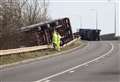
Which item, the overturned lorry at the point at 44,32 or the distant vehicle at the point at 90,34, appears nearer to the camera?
the overturned lorry at the point at 44,32

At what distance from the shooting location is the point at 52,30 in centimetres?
4419

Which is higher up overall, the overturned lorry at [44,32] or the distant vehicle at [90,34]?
the overturned lorry at [44,32]

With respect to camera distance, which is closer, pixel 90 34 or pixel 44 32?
pixel 44 32

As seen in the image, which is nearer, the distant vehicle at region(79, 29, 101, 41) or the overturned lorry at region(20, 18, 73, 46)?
the overturned lorry at region(20, 18, 73, 46)

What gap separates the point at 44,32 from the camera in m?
43.3

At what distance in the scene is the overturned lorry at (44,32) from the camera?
38.8 m

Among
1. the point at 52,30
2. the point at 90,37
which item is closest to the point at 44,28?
the point at 52,30

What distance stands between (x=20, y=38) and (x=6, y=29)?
3202 mm

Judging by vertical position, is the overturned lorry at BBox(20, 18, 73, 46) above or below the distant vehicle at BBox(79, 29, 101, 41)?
above

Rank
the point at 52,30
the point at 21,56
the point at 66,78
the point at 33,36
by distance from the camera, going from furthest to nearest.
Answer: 1. the point at 52,30
2. the point at 33,36
3. the point at 21,56
4. the point at 66,78

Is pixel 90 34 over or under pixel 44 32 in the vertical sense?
under

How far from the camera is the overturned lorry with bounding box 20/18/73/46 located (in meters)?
38.8

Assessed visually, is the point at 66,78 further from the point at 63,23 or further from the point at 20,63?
the point at 63,23

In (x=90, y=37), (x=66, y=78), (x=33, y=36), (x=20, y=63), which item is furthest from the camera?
(x=90, y=37)
